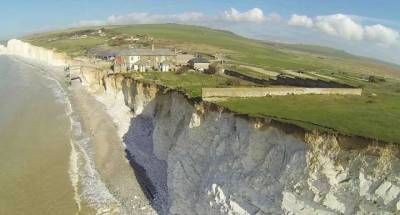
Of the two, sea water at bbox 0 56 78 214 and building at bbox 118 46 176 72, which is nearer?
sea water at bbox 0 56 78 214

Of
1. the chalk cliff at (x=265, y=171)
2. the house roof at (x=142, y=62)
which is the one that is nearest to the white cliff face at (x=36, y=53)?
the house roof at (x=142, y=62)

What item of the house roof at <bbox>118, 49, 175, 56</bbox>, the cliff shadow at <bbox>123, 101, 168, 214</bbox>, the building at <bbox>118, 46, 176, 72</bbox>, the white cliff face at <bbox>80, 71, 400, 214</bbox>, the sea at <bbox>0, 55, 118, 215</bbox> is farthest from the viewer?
the house roof at <bbox>118, 49, 175, 56</bbox>

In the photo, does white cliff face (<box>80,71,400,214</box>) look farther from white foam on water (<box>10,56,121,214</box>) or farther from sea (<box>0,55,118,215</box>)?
sea (<box>0,55,118,215</box>)

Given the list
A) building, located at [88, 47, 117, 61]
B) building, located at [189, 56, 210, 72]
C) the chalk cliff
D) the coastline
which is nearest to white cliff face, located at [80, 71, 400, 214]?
the chalk cliff

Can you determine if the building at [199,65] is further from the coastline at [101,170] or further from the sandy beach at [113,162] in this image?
the coastline at [101,170]

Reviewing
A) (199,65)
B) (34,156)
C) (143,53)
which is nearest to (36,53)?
(143,53)

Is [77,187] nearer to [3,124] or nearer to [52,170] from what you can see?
[52,170]

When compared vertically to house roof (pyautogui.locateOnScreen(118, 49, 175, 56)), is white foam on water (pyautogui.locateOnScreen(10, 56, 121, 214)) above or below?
below
